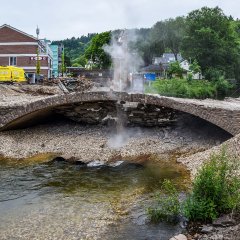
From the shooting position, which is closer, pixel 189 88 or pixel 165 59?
pixel 189 88

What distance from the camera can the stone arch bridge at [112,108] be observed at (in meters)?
20.4

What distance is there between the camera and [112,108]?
78.5 ft

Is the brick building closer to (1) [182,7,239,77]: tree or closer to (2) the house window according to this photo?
(2) the house window

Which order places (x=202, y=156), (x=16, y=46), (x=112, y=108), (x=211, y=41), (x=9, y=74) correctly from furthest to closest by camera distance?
1. (x=211, y=41)
2. (x=16, y=46)
3. (x=9, y=74)
4. (x=112, y=108)
5. (x=202, y=156)

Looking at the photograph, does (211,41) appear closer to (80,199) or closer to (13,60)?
(13,60)

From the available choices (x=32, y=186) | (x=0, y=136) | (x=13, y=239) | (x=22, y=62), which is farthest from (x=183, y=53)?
(x=13, y=239)

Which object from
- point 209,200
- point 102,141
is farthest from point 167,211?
point 102,141

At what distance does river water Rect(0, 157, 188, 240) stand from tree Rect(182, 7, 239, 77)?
1815 inches

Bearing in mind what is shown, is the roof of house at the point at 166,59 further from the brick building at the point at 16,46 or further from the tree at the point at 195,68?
the brick building at the point at 16,46

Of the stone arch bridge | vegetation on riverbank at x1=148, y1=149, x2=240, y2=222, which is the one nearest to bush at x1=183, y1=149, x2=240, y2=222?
vegetation on riverbank at x1=148, y1=149, x2=240, y2=222

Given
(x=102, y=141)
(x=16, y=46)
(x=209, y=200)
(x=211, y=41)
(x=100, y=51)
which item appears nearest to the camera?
(x=209, y=200)

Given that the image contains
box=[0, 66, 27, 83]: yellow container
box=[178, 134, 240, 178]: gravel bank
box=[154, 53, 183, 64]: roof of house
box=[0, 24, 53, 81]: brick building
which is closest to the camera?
box=[178, 134, 240, 178]: gravel bank

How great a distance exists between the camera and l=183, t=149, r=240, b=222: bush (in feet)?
35.9

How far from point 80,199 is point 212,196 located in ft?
14.9
